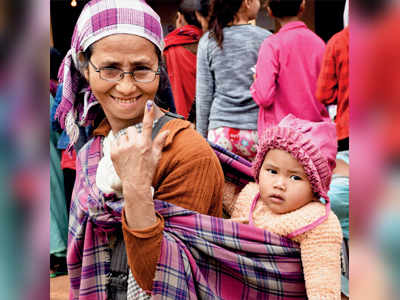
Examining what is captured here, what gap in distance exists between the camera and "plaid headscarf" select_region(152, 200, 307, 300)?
1.39m

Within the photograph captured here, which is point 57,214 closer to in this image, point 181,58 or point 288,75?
point 181,58

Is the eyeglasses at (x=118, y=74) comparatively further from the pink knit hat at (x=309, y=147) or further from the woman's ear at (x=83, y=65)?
the pink knit hat at (x=309, y=147)

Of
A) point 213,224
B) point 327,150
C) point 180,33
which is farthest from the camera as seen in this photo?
point 180,33

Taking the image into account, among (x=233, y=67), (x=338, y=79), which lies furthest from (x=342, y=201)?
(x=233, y=67)

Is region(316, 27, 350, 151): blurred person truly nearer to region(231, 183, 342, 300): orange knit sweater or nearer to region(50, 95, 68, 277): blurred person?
region(231, 183, 342, 300): orange knit sweater

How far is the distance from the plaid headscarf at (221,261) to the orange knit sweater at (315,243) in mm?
55

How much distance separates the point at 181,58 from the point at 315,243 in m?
3.11

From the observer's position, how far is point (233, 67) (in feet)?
11.8

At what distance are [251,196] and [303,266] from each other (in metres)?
0.41

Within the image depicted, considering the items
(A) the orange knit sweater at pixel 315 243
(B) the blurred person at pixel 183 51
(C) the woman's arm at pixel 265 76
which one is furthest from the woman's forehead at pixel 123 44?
(B) the blurred person at pixel 183 51

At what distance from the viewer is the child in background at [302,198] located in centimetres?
154

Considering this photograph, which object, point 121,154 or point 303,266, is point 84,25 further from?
point 303,266
